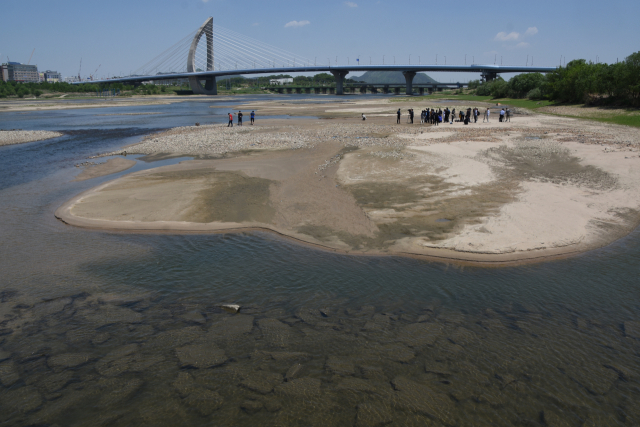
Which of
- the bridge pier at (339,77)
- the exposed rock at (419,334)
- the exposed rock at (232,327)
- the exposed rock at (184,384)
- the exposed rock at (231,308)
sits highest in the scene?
the bridge pier at (339,77)

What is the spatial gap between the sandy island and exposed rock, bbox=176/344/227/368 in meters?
5.70

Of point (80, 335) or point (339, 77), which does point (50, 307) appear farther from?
point (339, 77)

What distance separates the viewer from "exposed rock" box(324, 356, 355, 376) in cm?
745

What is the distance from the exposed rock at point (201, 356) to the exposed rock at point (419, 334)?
3.32 m

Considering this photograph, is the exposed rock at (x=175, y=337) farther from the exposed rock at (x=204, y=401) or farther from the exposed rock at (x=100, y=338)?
the exposed rock at (x=204, y=401)

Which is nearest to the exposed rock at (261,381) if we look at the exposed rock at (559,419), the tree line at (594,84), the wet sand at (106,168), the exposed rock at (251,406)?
the exposed rock at (251,406)

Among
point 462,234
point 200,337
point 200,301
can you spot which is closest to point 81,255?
point 200,301

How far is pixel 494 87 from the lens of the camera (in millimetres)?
111938

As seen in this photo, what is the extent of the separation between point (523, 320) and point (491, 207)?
23.8 feet

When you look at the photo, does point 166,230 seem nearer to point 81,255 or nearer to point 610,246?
point 81,255

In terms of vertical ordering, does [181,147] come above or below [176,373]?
above

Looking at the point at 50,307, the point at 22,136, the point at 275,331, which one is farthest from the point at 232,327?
the point at 22,136

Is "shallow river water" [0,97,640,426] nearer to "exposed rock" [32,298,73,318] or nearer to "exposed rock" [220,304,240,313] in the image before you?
"exposed rock" [32,298,73,318]

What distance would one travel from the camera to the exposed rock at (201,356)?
304 inches
